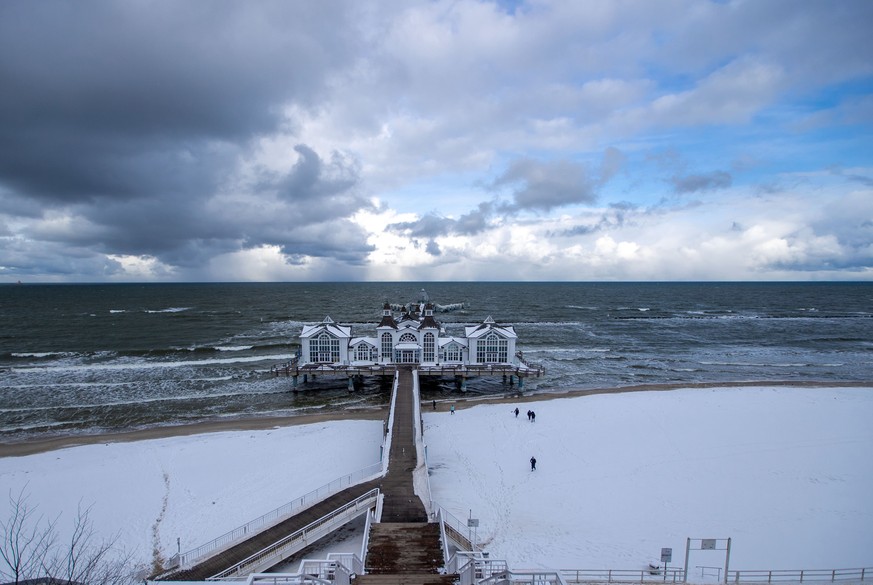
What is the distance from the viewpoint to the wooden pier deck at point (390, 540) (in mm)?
12619

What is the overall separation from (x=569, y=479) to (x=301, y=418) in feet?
65.6

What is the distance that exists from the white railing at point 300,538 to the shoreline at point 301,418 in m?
14.2

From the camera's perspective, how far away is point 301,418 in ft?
109

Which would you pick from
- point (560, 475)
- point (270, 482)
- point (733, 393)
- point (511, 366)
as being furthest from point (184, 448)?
point (733, 393)

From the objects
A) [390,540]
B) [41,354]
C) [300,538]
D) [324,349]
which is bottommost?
[300,538]

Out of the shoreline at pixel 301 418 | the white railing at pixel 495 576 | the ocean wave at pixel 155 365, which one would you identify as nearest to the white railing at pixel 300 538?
the white railing at pixel 495 576

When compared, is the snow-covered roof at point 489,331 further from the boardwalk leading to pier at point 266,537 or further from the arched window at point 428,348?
the boardwalk leading to pier at point 266,537

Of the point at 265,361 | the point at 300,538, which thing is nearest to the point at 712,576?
the point at 300,538

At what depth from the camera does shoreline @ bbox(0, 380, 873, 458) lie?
2847 cm

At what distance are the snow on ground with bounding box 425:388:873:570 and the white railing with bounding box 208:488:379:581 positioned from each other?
12.4 ft

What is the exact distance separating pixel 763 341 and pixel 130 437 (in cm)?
7379

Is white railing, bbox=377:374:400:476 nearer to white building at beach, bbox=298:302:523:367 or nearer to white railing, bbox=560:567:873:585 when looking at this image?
white railing, bbox=560:567:873:585

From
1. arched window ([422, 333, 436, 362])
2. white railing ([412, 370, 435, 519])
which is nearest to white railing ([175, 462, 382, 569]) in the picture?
white railing ([412, 370, 435, 519])

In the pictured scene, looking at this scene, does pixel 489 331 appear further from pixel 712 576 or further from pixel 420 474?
pixel 712 576
